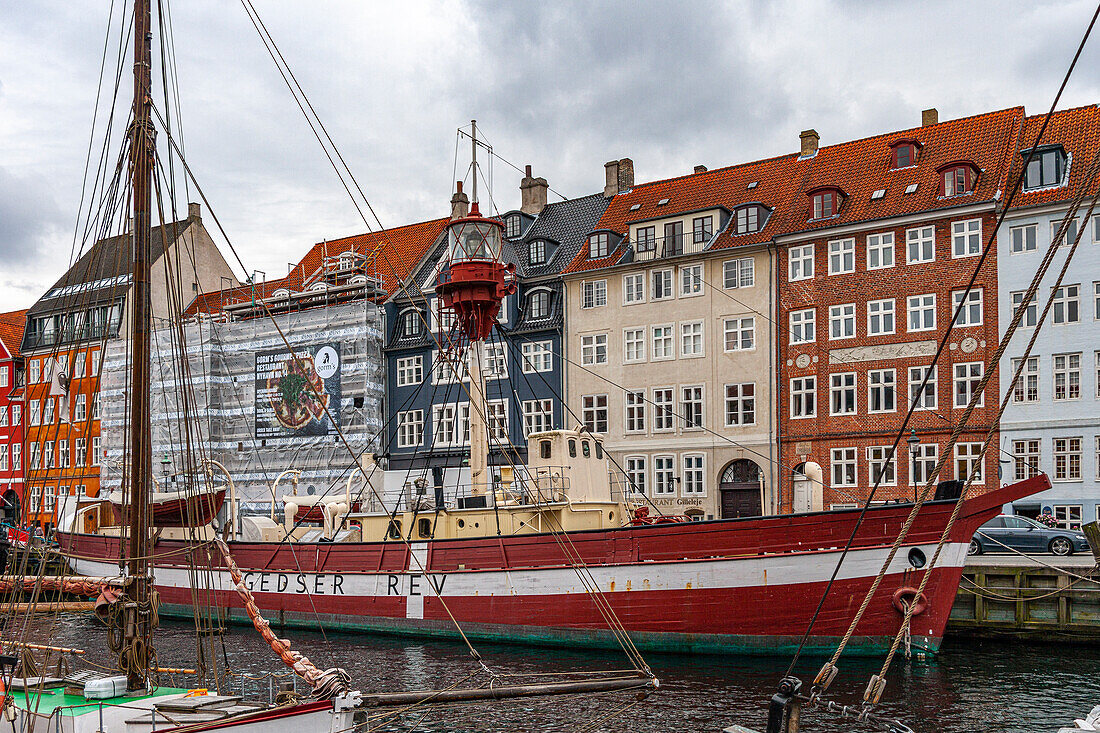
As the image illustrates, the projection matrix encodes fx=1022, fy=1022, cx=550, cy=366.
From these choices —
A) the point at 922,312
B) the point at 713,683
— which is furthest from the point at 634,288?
the point at 713,683

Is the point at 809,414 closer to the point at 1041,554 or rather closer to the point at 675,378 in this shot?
the point at 675,378

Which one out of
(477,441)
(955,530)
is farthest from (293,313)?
(955,530)

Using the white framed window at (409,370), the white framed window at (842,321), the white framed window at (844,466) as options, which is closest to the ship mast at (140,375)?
the white framed window at (844,466)

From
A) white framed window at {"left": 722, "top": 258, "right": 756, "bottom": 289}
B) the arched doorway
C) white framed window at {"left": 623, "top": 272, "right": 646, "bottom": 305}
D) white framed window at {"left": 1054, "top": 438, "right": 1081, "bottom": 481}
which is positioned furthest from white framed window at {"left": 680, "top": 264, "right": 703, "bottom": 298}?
white framed window at {"left": 1054, "top": 438, "right": 1081, "bottom": 481}

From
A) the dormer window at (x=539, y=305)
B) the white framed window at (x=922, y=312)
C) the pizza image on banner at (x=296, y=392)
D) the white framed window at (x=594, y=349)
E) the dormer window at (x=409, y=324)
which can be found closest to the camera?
the white framed window at (x=922, y=312)

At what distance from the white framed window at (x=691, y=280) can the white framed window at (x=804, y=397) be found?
533cm

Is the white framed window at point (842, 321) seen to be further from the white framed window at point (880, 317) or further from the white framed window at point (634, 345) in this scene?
the white framed window at point (634, 345)

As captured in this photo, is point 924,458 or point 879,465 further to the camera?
point 879,465

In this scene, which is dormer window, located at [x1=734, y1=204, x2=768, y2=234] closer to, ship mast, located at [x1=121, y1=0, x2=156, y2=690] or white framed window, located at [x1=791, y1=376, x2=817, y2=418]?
white framed window, located at [x1=791, y1=376, x2=817, y2=418]

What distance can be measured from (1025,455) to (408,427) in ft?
86.7

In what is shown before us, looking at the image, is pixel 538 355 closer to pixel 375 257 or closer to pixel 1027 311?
pixel 375 257

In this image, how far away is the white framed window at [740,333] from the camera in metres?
38.7

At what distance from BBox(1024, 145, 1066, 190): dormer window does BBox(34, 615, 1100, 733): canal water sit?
1704 cm

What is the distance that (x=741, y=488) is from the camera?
38.3 metres
